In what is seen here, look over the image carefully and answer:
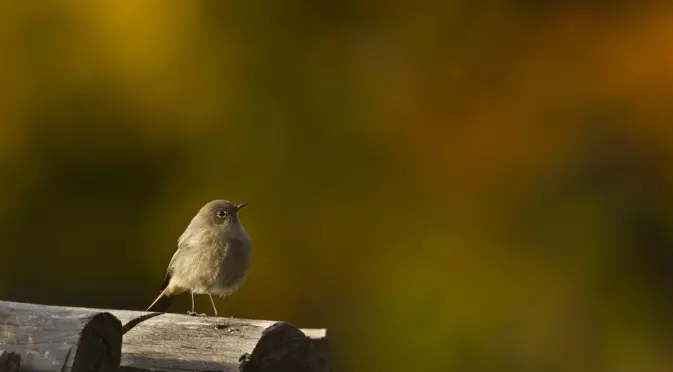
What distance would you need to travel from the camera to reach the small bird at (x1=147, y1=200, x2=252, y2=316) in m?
5.12

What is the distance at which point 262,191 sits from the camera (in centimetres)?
858

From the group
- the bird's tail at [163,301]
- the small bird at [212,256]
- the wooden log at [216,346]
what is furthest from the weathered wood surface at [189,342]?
the bird's tail at [163,301]

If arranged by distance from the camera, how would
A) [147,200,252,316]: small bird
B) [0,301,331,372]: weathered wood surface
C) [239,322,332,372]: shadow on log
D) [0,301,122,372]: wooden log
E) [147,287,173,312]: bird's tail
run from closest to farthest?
[0,301,122,372]: wooden log
[0,301,331,372]: weathered wood surface
[239,322,332,372]: shadow on log
[147,200,252,316]: small bird
[147,287,173,312]: bird's tail

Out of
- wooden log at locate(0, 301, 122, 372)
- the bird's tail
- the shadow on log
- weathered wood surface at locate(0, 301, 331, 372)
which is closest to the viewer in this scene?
wooden log at locate(0, 301, 122, 372)

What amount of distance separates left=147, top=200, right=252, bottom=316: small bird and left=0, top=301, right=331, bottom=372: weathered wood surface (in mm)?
1490

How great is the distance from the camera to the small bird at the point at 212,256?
512 centimetres

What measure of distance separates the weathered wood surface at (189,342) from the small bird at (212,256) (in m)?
1.49

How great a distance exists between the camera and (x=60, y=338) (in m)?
2.61

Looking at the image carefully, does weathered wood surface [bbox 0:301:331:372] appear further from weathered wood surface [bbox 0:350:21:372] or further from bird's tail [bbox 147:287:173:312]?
bird's tail [bbox 147:287:173:312]

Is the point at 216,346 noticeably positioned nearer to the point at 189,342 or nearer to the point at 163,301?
the point at 189,342

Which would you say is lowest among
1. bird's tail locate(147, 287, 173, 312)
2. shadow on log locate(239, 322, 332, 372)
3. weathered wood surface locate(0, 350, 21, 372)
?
bird's tail locate(147, 287, 173, 312)

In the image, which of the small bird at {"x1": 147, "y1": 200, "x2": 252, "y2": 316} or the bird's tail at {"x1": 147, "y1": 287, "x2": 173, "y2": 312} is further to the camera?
the bird's tail at {"x1": 147, "y1": 287, "x2": 173, "y2": 312}

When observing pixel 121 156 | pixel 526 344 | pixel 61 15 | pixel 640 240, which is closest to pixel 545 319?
pixel 526 344

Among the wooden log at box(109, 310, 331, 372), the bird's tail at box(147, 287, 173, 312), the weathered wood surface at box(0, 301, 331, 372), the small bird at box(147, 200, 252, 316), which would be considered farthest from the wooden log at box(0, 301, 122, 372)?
the bird's tail at box(147, 287, 173, 312)
